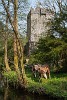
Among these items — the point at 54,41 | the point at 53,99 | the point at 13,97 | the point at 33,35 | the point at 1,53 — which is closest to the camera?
the point at 53,99

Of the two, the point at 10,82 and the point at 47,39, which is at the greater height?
the point at 47,39

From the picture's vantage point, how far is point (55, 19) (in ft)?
103

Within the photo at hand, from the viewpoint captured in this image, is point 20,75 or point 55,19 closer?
point 20,75

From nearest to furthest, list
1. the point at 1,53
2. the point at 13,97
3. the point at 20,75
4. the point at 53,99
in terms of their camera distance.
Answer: the point at 53,99, the point at 13,97, the point at 20,75, the point at 1,53

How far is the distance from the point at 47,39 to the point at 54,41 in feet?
4.04

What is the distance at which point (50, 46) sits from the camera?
29.3 metres

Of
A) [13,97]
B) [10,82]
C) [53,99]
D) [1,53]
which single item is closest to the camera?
[53,99]

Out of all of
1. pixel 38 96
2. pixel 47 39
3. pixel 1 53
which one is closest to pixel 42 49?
pixel 47 39

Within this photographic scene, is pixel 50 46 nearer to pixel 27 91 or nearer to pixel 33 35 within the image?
pixel 27 91

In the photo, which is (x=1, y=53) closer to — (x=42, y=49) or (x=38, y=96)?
(x=42, y=49)

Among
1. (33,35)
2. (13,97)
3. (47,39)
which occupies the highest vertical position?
(47,39)

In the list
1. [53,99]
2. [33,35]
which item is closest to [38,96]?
[53,99]

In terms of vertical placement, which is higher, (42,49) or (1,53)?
(42,49)

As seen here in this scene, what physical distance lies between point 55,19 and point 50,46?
348 centimetres
